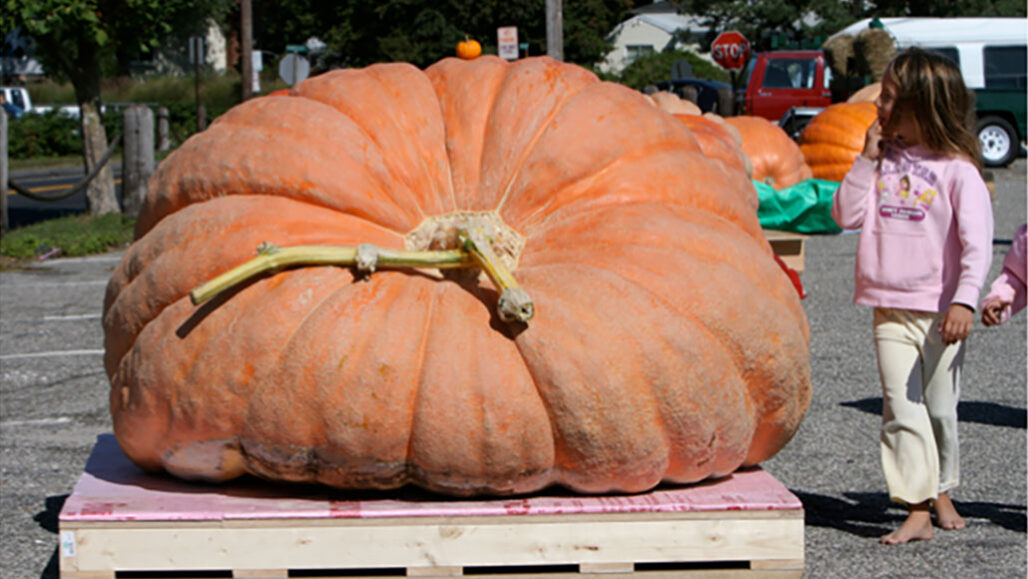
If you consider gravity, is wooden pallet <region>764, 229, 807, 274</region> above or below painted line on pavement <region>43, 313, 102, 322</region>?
above

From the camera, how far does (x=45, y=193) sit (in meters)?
19.6

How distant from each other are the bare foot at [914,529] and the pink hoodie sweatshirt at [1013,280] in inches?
25.9

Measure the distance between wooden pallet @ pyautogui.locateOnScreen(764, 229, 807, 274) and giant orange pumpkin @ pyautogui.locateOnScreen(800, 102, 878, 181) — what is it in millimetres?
5278

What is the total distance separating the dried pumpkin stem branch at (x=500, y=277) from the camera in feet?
9.53

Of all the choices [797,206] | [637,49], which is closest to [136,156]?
[797,206]

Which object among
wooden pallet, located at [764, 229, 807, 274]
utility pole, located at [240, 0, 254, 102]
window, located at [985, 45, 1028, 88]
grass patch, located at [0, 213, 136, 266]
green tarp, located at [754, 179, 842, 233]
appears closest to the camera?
wooden pallet, located at [764, 229, 807, 274]

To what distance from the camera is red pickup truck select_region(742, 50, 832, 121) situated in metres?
22.4

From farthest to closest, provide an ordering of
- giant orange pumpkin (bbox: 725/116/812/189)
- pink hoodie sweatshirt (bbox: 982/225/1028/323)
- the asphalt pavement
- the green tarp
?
giant orange pumpkin (bbox: 725/116/812/189) → the green tarp → pink hoodie sweatshirt (bbox: 982/225/1028/323) → the asphalt pavement

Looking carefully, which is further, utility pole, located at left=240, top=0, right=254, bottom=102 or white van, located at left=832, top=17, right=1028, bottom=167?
white van, located at left=832, top=17, right=1028, bottom=167

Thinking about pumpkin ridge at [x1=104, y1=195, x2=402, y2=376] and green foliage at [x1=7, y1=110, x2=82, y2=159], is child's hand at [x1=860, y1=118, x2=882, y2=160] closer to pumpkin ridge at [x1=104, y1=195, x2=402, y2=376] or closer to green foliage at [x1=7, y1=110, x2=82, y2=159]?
pumpkin ridge at [x1=104, y1=195, x2=402, y2=376]

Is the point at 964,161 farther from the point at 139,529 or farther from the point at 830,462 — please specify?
the point at 139,529

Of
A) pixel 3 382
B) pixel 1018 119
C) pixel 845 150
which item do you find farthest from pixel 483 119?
pixel 1018 119

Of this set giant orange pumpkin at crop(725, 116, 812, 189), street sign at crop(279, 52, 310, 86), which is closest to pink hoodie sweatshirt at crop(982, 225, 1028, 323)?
giant orange pumpkin at crop(725, 116, 812, 189)

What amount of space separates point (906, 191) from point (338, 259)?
1894 mm
